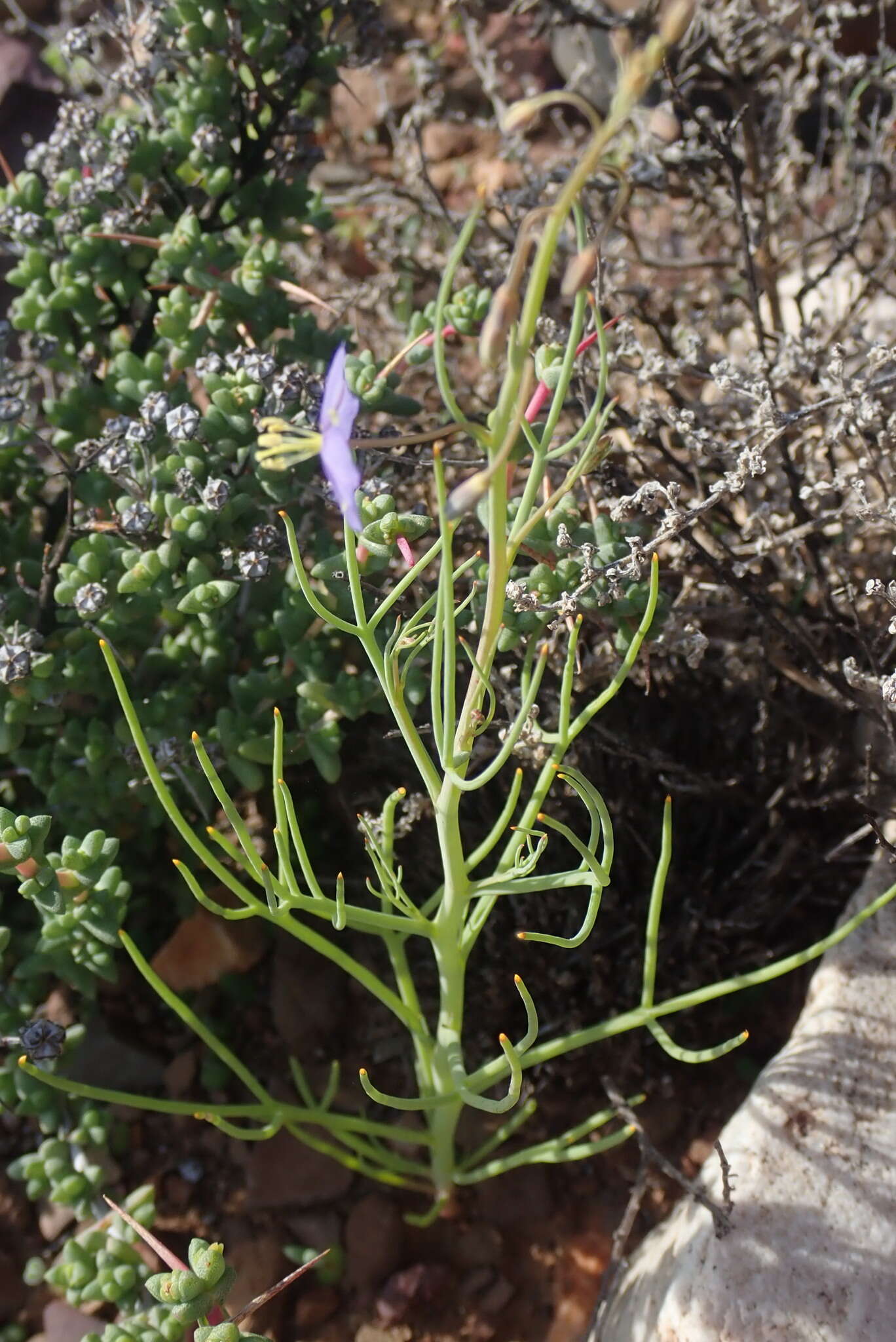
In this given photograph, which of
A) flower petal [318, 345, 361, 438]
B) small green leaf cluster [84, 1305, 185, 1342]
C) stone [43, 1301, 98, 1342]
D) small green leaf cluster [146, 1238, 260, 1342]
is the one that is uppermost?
flower petal [318, 345, 361, 438]

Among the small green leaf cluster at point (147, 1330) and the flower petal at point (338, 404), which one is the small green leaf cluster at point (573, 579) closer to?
the flower petal at point (338, 404)

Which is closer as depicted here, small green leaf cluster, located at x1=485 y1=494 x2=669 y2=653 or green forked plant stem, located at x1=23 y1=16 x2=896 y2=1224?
green forked plant stem, located at x1=23 y1=16 x2=896 y2=1224

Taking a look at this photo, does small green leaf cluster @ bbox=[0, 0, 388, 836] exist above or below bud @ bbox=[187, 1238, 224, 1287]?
above

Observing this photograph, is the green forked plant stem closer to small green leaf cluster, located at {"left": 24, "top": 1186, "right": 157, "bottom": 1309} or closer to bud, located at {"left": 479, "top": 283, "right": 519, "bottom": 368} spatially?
bud, located at {"left": 479, "top": 283, "right": 519, "bottom": 368}

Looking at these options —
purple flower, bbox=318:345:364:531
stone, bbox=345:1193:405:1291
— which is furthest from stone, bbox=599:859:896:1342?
purple flower, bbox=318:345:364:531

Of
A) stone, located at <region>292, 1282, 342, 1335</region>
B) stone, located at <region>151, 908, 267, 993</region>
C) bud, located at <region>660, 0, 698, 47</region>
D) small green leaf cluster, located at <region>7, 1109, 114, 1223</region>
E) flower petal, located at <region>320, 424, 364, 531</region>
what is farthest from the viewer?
stone, located at <region>151, 908, 267, 993</region>

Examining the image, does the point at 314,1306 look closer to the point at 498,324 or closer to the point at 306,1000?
the point at 306,1000
